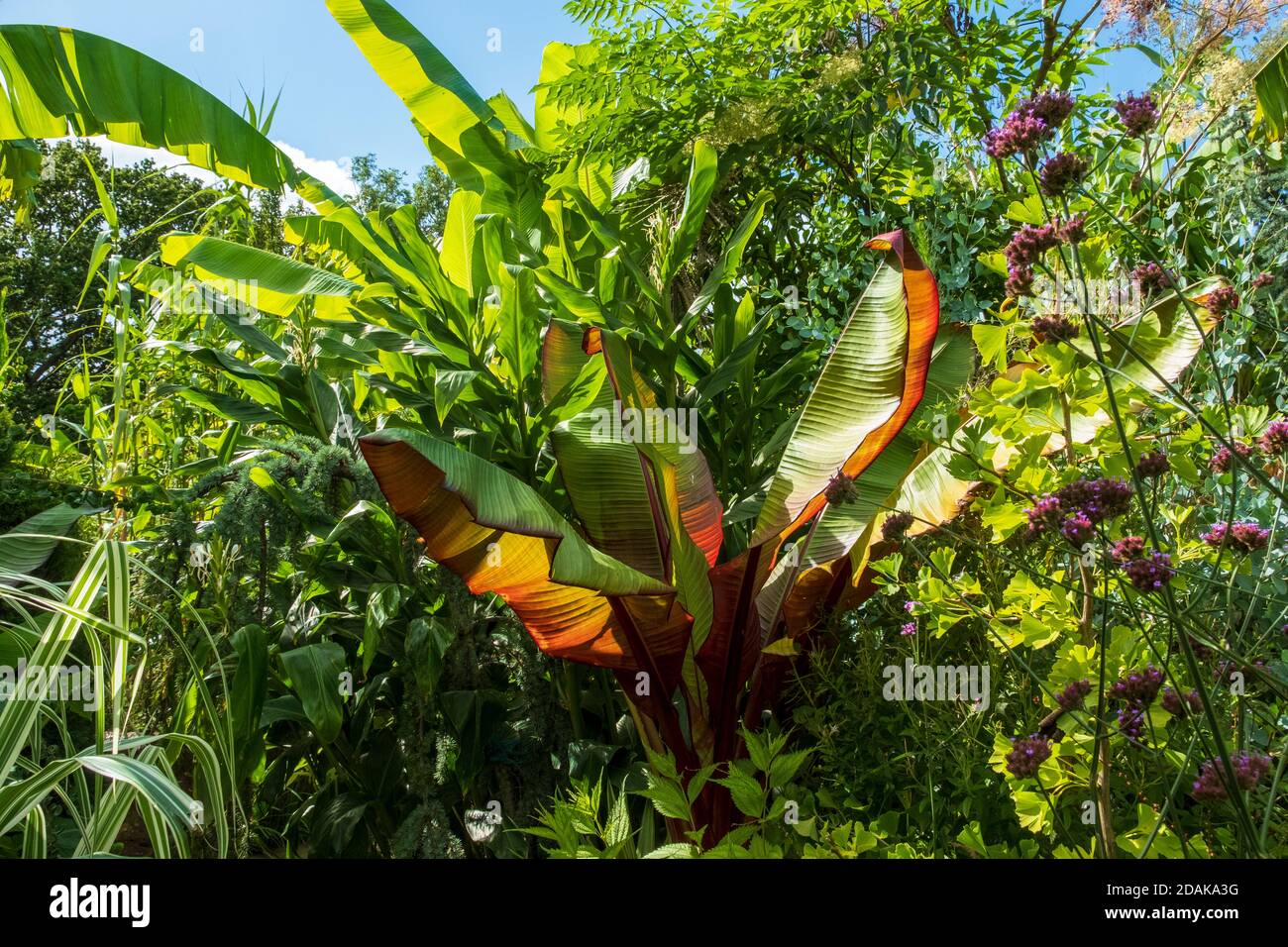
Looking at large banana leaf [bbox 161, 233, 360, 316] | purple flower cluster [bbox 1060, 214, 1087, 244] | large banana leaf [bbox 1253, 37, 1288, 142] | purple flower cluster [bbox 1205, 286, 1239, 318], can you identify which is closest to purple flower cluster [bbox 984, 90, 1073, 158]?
purple flower cluster [bbox 1060, 214, 1087, 244]

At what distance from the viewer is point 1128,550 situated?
3.43 ft

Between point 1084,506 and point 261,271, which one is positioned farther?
point 261,271

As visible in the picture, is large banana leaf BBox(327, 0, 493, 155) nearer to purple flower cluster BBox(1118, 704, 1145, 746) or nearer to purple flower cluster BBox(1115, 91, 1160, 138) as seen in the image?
purple flower cluster BBox(1115, 91, 1160, 138)

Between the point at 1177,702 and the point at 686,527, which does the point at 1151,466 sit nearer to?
the point at 1177,702

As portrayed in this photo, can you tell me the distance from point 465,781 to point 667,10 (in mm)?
2370

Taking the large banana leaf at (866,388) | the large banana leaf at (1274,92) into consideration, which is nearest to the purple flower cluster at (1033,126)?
the large banana leaf at (866,388)

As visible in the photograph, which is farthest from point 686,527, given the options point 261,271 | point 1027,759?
point 261,271

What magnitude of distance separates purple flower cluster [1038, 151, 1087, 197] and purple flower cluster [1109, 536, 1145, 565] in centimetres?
40

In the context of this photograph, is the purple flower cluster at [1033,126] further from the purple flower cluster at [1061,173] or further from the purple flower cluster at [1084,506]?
the purple flower cluster at [1084,506]

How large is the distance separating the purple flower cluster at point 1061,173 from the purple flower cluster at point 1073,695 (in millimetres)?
577

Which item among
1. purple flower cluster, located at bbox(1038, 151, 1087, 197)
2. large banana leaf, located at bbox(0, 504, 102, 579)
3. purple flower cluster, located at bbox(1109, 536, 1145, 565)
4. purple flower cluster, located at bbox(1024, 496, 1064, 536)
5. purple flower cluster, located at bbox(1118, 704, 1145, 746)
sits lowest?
purple flower cluster, located at bbox(1118, 704, 1145, 746)

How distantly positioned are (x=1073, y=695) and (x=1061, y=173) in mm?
606

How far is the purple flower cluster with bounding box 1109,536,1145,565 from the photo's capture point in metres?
1.03

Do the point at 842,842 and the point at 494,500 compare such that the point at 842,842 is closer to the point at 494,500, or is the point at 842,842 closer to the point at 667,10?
the point at 494,500
